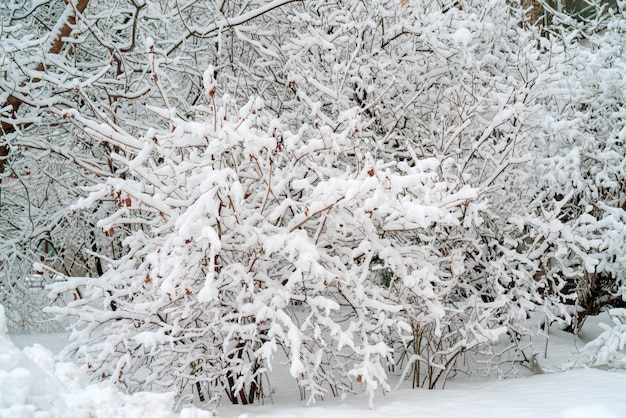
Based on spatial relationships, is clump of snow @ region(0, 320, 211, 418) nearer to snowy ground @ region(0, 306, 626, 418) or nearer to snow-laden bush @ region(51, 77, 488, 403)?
snowy ground @ region(0, 306, 626, 418)

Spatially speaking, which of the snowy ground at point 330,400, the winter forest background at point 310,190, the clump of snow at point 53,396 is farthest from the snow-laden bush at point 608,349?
the clump of snow at point 53,396

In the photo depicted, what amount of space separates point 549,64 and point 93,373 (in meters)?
5.34

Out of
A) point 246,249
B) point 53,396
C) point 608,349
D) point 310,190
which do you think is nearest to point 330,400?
point 246,249

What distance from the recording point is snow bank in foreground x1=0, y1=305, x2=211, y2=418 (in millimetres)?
1891

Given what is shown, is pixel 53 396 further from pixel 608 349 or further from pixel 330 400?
pixel 608 349

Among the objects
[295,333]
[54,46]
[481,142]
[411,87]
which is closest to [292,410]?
[295,333]

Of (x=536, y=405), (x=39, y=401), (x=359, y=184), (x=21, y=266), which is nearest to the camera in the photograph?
(x=39, y=401)

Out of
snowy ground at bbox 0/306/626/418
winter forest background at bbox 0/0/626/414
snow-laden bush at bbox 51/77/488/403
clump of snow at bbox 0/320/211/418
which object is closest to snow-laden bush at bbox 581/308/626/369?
winter forest background at bbox 0/0/626/414

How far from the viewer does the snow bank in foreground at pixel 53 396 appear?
1.89 m

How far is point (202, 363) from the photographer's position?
4.68 meters

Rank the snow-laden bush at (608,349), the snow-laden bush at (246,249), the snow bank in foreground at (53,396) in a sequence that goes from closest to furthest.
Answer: the snow bank in foreground at (53,396) → the snow-laden bush at (246,249) → the snow-laden bush at (608,349)

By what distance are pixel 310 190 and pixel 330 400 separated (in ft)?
6.11

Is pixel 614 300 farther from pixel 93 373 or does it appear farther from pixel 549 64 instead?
pixel 93 373

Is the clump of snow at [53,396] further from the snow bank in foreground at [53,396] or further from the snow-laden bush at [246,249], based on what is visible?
the snow-laden bush at [246,249]
